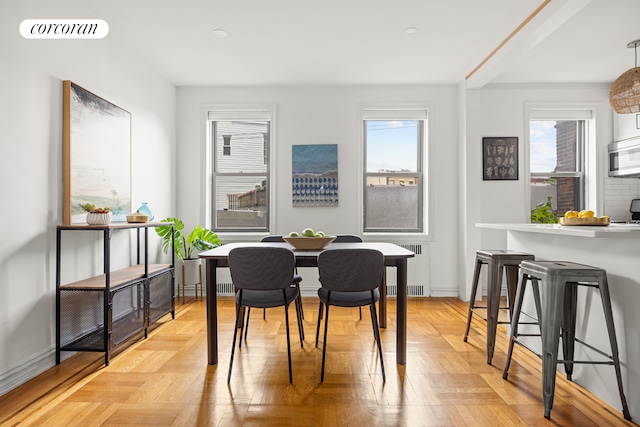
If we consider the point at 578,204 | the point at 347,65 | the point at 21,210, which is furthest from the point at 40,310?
the point at 578,204

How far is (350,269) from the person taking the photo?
98.7 inches

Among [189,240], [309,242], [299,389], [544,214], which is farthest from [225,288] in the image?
[544,214]

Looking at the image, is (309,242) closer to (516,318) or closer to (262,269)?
(262,269)

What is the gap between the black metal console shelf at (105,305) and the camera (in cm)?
275

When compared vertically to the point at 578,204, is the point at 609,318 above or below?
below

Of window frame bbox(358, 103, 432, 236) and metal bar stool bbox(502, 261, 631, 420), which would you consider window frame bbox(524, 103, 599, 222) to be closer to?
window frame bbox(358, 103, 432, 236)

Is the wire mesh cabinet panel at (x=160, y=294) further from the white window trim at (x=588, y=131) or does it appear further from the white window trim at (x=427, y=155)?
the white window trim at (x=588, y=131)

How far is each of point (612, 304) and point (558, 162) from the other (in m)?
3.51

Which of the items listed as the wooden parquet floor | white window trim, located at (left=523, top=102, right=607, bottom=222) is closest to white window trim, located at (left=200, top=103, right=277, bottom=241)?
the wooden parquet floor

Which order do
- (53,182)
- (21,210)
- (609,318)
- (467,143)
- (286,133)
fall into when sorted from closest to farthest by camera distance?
(609,318), (21,210), (53,182), (467,143), (286,133)

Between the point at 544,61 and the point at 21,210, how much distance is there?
5132 mm

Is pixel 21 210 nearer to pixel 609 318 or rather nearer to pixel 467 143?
pixel 609 318

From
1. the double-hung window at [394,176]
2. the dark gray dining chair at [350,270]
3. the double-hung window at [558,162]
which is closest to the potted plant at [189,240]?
the double-hung window at [394,176]

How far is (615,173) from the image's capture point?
15.8 feet
